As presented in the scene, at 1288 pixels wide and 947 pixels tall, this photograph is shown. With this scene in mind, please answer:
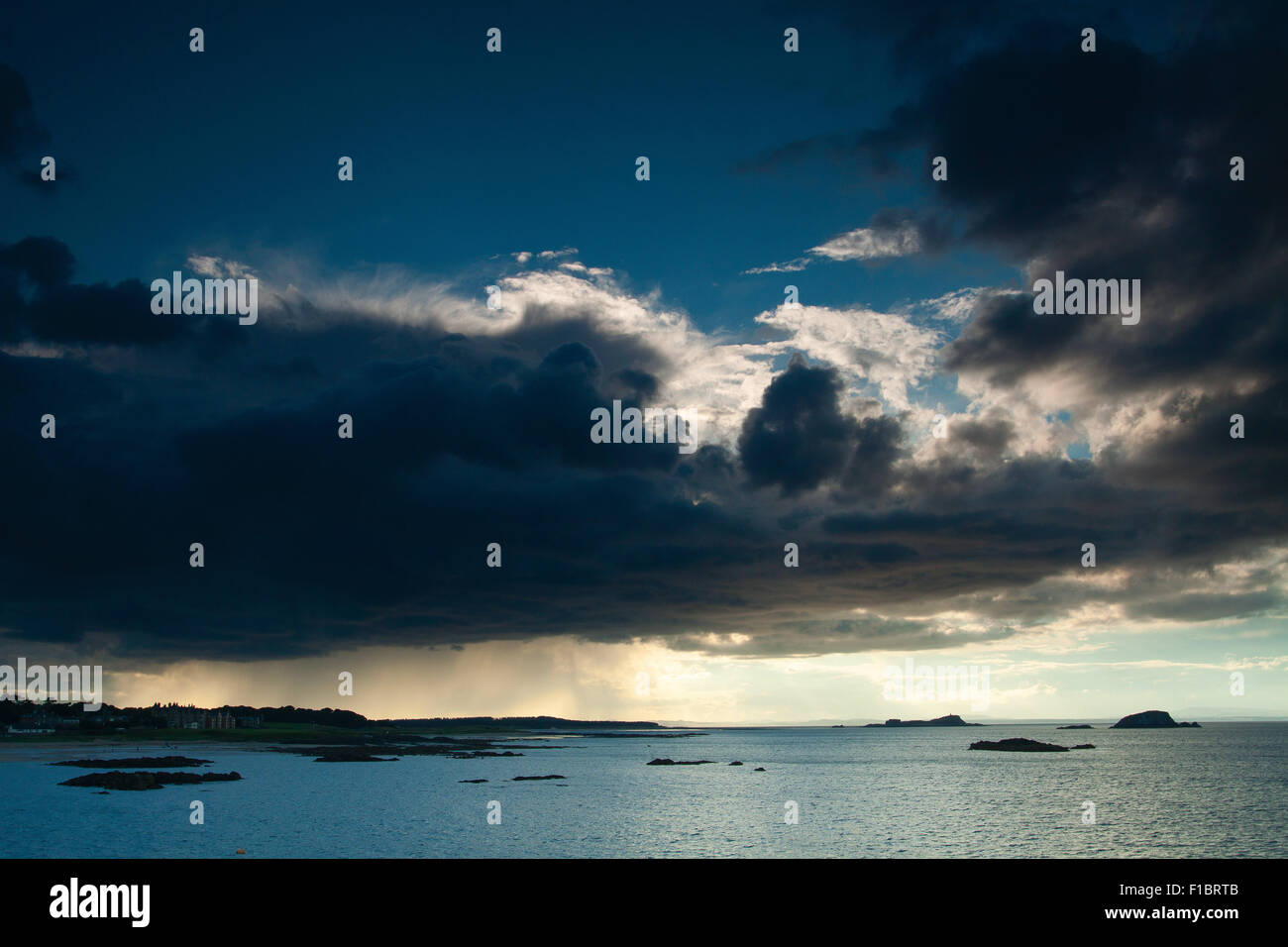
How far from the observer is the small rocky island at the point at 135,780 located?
104750 mm

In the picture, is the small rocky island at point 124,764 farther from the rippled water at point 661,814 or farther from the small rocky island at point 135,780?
the small rocky island at point 135,780

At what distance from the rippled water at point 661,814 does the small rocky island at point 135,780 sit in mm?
3520

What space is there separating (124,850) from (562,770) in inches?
3954

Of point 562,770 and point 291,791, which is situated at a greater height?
point 291,791

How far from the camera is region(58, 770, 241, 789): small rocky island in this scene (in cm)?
10475

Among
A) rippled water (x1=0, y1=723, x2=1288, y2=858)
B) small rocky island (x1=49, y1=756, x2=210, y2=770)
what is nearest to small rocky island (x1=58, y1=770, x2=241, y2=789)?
rippled water (x1=0, y1=723, x2=1288, y2=858)

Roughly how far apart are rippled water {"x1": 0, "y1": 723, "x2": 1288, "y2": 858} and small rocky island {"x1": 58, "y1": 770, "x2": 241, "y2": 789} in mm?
3520

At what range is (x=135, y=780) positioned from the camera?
10525 centimetres

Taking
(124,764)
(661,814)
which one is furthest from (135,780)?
(661,814)

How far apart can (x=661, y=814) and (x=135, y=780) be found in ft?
228

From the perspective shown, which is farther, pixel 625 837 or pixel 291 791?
pixel 291 791

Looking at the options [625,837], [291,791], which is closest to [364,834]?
[625,837]
